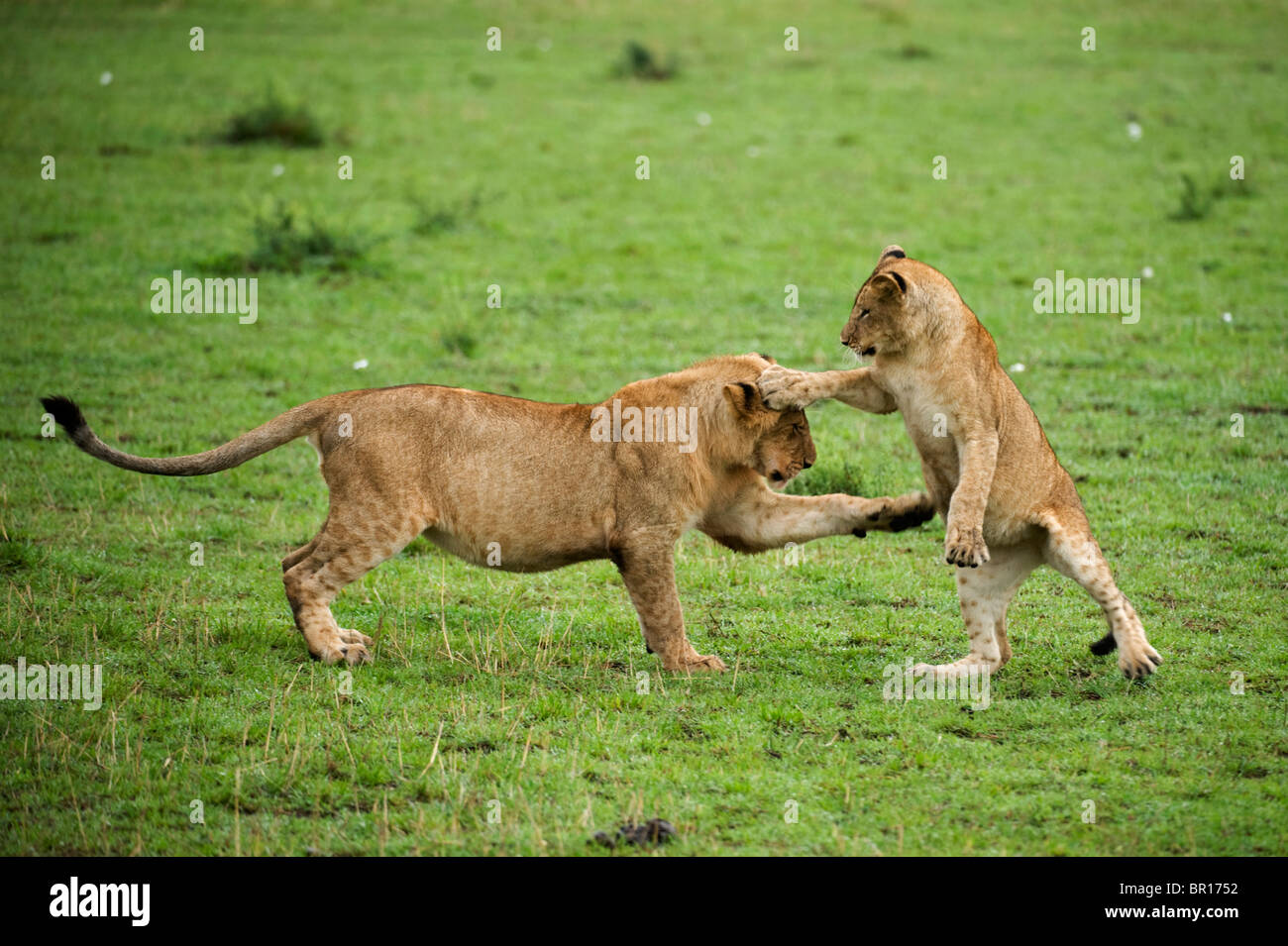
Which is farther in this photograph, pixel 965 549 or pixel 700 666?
pixel 700 666

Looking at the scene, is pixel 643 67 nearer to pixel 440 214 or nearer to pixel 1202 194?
pixel 440 214

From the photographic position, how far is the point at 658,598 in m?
7.13

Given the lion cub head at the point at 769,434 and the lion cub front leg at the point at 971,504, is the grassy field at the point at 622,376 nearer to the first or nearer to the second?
the lion cub front leg at the point at 971,504

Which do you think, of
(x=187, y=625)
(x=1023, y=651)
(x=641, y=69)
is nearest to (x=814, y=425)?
(x=1023, y=651)

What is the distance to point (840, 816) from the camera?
18.9 feet

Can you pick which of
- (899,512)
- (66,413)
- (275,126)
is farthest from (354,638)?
(275,126)

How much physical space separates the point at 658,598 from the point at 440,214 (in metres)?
11.6

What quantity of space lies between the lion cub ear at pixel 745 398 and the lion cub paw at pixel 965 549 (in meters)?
1.26

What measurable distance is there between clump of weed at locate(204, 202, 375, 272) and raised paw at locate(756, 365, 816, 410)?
9.92 m

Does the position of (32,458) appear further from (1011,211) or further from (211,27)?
(211,27)

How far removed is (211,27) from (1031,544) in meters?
24.0

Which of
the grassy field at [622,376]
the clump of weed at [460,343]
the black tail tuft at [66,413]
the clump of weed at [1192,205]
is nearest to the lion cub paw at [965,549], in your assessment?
the grassy field at [622,376]

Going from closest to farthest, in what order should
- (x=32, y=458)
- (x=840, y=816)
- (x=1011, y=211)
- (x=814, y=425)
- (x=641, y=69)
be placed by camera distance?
(x=840, y=816) → (x=32, y=458) → (x=814, y=425) → (x=1011, y=211) → (x=641, y=69)

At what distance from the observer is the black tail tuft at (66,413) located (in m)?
6.88
